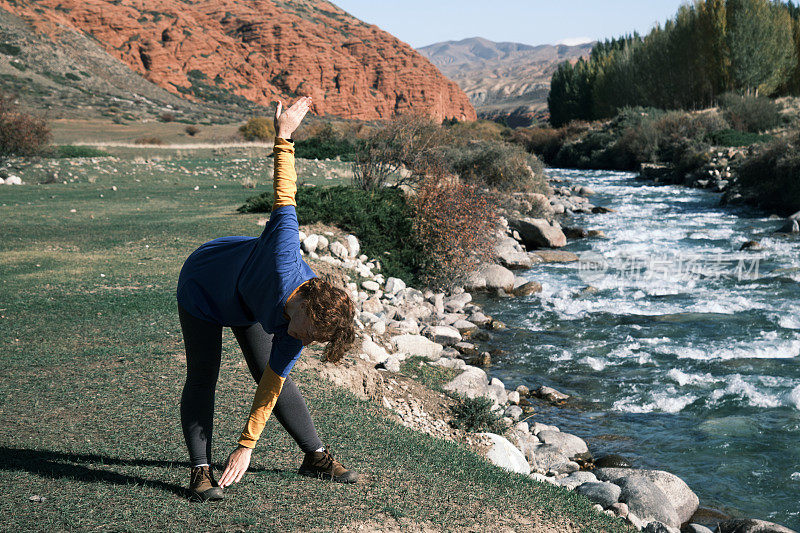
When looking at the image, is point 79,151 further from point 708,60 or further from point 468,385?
point 708,60

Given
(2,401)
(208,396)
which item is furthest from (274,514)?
(2,401)

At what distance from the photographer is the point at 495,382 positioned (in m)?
8.25

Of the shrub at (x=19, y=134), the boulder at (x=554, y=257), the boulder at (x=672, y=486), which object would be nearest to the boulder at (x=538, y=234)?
the boulder at (x=554, y=257)

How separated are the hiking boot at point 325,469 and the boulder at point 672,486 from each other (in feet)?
10.3

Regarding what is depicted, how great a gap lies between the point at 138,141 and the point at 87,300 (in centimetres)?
3536

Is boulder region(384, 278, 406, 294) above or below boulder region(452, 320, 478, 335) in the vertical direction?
above

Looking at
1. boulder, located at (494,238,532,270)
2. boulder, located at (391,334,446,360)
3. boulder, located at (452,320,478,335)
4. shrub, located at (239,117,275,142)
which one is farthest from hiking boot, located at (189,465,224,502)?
shrub, located at (239,117,275,142)

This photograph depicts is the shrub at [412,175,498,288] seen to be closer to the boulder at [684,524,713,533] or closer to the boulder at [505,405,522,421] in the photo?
the boulder at [505,405,522,421]

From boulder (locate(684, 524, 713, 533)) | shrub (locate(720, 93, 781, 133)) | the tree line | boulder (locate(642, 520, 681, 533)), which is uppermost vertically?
the tree line

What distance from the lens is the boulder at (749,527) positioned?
16.7ft

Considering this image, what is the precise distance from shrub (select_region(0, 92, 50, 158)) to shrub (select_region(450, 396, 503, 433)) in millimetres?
25050

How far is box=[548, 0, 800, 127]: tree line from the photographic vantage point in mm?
48062

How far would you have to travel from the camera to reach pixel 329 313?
2.78 m

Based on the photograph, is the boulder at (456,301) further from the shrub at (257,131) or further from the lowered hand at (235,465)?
the shrub at (257,131)
